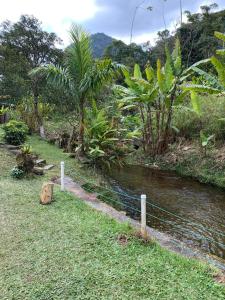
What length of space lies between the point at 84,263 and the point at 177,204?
180 inches

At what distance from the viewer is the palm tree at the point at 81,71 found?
991 cm

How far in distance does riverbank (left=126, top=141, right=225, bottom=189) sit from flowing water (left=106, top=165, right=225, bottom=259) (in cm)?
43

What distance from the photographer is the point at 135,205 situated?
8.16m

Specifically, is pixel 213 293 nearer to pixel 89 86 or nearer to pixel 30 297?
pixel 30 297

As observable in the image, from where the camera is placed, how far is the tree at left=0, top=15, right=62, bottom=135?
14.4 meters

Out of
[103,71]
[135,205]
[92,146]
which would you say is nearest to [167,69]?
[103,71]

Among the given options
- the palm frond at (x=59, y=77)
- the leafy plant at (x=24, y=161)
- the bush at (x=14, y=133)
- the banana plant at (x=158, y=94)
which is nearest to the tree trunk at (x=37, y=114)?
the bush at (x=14, y=133)

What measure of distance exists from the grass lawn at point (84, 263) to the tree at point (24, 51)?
31.9 feet

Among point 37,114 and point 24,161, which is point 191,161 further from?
point 37,114

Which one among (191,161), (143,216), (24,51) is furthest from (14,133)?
(143,216)

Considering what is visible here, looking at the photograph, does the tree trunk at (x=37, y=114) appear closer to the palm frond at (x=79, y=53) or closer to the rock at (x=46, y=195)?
the palm frond at (x=79, y=53)

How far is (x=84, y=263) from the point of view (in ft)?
14.1

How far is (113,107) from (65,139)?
3.44m

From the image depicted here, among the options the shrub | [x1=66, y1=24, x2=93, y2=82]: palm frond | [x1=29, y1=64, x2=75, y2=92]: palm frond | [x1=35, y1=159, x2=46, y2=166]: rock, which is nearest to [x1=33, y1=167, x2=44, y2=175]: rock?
the shrub
